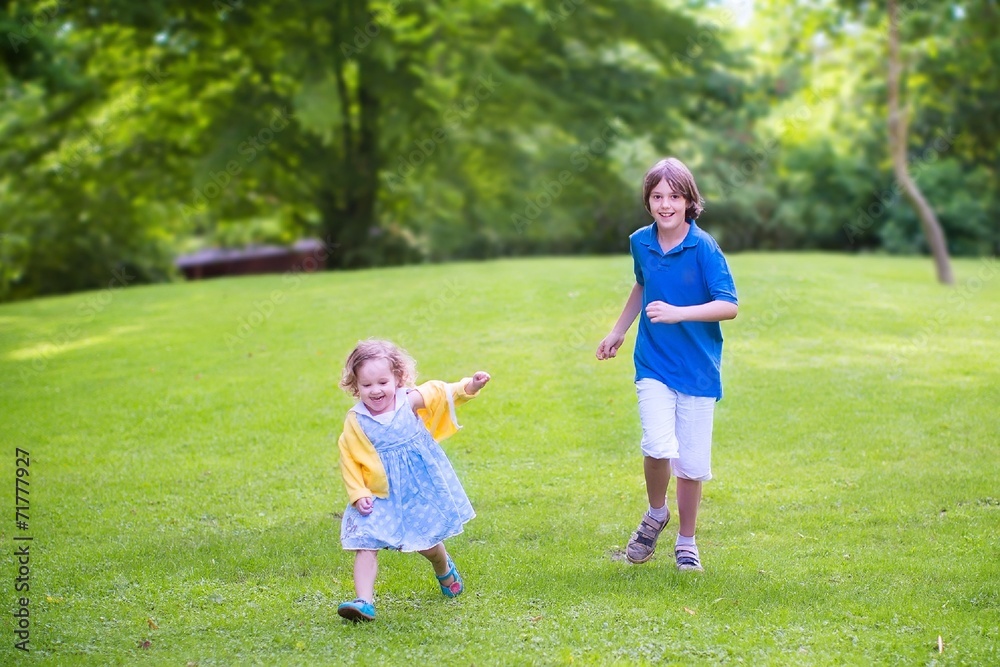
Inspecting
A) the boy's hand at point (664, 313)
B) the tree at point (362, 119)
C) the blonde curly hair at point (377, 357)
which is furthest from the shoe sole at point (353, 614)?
the tree at point (362, 119)

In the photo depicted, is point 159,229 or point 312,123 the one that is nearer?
point 312,123

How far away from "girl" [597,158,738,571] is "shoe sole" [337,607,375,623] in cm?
150

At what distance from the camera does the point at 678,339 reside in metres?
4.92

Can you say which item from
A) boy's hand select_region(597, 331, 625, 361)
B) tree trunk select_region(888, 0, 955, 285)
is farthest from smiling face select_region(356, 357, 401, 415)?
Result: tree trunk select_region(888, 0, 955, 285)

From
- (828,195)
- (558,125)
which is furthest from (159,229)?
(828,195)

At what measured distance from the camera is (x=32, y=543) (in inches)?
226

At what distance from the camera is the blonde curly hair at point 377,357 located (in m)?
4.51

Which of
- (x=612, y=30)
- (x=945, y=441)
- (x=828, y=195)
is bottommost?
(x=945, y=441)

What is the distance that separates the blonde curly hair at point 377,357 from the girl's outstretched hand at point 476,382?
0.26m

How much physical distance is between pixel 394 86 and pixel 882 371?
14.1 metres

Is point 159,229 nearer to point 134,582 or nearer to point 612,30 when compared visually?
point 612,30

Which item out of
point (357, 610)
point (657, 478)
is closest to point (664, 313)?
point (657, 478)

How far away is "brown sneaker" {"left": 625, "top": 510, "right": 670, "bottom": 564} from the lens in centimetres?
516

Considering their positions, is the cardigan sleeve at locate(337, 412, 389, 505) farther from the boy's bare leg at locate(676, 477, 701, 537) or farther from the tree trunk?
the tree trunk
